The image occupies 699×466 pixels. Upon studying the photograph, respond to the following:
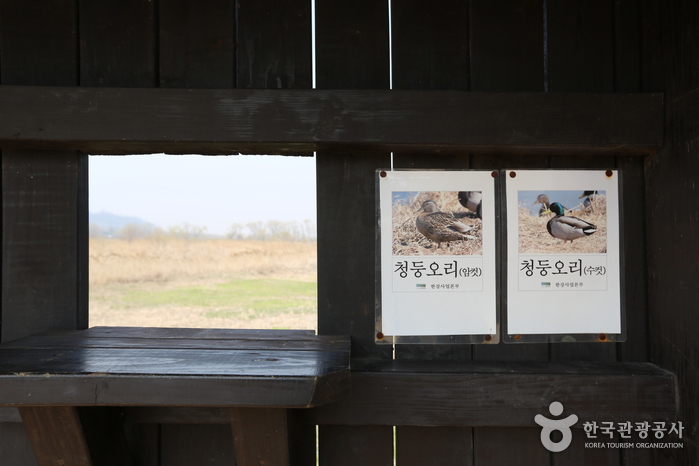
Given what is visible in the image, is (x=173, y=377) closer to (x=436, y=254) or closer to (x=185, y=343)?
(x=185, y=343)

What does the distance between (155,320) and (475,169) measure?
3.82 ft

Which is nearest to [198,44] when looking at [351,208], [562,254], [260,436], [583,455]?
[351,208]

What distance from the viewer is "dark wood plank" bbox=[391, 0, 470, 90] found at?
4.17ft

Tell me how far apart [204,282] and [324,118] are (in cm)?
85

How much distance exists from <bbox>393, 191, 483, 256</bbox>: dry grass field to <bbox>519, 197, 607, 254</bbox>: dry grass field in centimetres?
12

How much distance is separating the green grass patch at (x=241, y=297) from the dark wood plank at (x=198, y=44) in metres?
0.71

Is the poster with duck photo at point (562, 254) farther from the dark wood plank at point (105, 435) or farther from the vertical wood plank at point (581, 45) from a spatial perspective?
the dark wood plank at point (105, 435)

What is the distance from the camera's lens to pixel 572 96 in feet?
3.92

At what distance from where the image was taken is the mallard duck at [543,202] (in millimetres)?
1291

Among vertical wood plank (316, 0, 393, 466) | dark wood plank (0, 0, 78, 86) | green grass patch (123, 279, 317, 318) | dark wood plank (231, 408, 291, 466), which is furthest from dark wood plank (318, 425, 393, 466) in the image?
dark wood plank (0, 0, 78, 86)

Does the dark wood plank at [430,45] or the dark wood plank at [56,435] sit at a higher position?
the dark wood plank at [430,45]

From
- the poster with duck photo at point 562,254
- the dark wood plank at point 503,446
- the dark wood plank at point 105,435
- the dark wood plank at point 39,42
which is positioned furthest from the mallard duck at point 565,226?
the dark wood plank at point 39,42

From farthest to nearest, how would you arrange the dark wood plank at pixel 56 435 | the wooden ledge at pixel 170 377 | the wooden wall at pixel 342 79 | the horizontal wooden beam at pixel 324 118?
the wooden wall at pixel 342 79, the horizontal wooden beam at pixel 324 118, the dark wood plank at pixel 56 435, the wooden ledge at pixel 170 377

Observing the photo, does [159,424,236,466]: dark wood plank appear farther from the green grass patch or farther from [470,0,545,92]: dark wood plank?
[470,0,545,92]: dark wood plank
